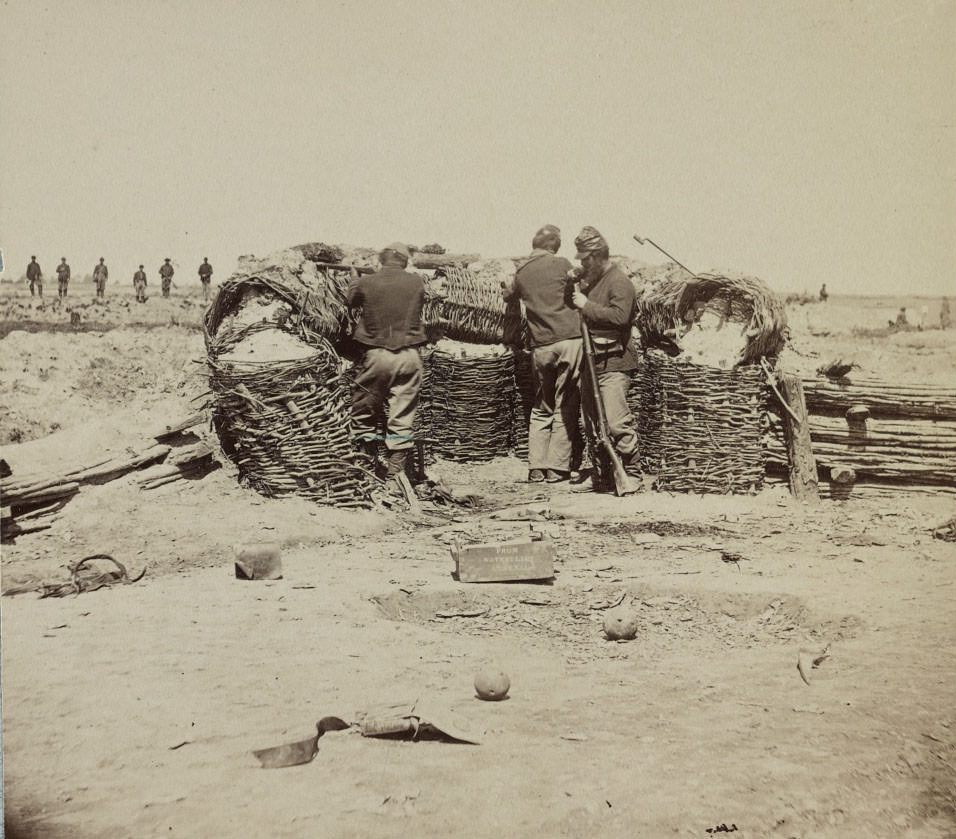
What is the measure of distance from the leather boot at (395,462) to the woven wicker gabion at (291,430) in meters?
0.49

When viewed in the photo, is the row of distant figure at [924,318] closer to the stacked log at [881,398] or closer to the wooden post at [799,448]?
the stacked log at [881,398]

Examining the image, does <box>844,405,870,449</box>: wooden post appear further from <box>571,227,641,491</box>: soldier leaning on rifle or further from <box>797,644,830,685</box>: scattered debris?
<box>797,644,830,685</box>: scattered debris

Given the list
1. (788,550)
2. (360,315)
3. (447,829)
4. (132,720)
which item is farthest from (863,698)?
(360,315)

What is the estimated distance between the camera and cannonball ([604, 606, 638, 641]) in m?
4.08

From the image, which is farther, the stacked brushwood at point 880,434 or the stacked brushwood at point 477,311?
the stacked brushwood at point 477,311

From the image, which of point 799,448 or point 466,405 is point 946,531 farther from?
point 466,405

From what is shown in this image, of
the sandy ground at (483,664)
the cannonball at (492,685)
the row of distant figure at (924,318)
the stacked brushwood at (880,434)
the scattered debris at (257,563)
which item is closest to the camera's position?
the sandy ground at (483,664)

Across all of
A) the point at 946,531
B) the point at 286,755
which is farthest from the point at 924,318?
the point at 286,755

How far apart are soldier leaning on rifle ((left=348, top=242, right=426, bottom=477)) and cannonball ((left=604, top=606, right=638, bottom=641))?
8.61ft

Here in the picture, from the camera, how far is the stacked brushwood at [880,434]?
565cm

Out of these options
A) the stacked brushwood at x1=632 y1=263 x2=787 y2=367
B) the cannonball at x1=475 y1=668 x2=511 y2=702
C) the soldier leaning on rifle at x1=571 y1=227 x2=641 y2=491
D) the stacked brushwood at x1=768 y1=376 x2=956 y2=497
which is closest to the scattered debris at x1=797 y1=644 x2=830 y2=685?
the cannonball at x1=475 y1=668 x2=511 y2=702

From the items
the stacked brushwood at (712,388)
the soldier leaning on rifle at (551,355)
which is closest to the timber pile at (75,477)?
the soldier leaning on rifle at (551,355)

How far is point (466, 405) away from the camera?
7207 millimetres

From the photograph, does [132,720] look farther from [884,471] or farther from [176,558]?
[884,471]
